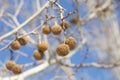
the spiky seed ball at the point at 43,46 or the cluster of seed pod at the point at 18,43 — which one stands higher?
the cluster of seed pod at the point at 18,43

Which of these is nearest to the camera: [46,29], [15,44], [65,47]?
[65,47]

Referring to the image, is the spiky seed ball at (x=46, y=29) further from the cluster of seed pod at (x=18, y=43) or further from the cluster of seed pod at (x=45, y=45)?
the cluster of seed pod at (x=18, y=43)

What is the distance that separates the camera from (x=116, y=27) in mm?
10039

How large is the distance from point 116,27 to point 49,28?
7968mm

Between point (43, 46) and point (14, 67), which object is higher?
point (43, 46)

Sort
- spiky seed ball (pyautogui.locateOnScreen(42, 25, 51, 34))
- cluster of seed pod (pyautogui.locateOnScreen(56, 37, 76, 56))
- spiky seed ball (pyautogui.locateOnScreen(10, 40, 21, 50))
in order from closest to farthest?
1. cluster of seed pod (pyautogui.locateOnScreen(56, 37, 76, 56))
2. spiky seed ball (pyautogui.locateOnScreen(10, 40, 21, 50))
3. spiky seed ball (pyautogui.locateOnScreen(42, 25, 51, 34))

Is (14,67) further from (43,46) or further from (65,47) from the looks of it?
(65,47)

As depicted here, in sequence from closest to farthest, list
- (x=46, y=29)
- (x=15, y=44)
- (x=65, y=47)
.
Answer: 1. (x=65, y=47)
2. (x=15, y=44)
3. (x=46, y=29)

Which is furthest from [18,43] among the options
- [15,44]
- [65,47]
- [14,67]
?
[65,47]

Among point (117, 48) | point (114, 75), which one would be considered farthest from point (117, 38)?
point (114, 75)

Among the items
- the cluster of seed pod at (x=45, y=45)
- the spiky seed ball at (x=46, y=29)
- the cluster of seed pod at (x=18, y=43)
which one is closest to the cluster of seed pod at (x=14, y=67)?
the cluster of seed pod at (x=45, y=45)

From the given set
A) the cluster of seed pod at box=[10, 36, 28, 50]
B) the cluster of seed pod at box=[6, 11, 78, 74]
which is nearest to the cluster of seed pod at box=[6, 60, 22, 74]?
the cluster of seed pod at box=[6, 11, 78, 74]

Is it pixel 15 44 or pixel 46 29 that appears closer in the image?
pixel 15 44

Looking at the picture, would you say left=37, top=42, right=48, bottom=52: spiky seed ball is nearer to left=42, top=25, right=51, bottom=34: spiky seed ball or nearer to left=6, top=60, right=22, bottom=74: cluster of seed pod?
left=42, top=25, right=51, bottom=34: spiky seed ball
